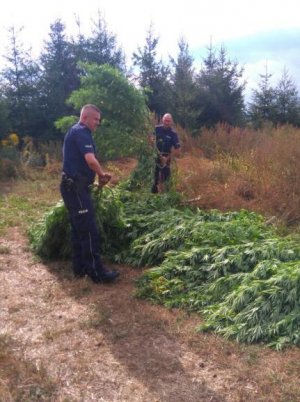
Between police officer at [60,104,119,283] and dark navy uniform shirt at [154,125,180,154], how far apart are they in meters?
3.81

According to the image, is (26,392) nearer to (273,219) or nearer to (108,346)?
(108,346)

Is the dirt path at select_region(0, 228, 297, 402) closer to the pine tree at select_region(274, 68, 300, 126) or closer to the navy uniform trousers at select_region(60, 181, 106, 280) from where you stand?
the navy uniform trousers at select_region(60, 181, 106, 280)

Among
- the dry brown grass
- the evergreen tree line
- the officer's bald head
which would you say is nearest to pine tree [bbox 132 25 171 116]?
the evergreen tree line

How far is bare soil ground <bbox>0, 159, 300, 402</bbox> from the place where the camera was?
3236 mm

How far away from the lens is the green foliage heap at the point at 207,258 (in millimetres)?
4012

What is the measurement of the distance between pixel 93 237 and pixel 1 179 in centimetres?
978

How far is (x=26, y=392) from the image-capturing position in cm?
322

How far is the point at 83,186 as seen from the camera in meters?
5.22

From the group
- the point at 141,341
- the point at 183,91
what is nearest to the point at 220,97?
the point at 183,91

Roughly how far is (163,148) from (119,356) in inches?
227

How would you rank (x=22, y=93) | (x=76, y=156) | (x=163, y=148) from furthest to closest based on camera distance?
1. (x=22, y=93)
2. (x=163, y=148)
3. (x=76, y=156)

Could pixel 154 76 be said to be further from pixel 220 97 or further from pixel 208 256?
pixel 208 256

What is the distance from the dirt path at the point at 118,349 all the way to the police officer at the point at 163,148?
134 inches

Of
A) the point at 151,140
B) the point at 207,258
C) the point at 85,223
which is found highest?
the point at 151,140
